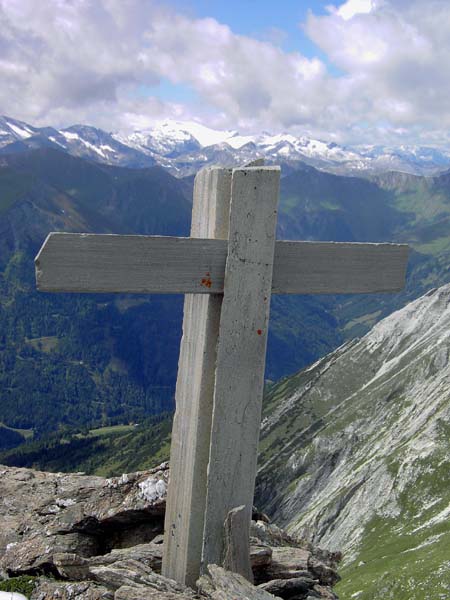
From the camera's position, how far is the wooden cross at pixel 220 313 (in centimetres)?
740

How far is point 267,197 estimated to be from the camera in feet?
25.4

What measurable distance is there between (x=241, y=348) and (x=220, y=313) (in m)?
0.56

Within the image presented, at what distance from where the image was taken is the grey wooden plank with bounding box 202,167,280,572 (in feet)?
25.1

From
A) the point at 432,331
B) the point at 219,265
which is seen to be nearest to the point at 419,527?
the point at 219,265

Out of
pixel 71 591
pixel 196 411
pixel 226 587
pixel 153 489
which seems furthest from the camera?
pixel 153 489

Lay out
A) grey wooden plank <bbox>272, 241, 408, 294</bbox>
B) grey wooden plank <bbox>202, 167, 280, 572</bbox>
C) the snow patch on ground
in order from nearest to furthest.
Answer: grey wooden plank <bbox>202, 167, 280, 572</bbox>
grey wooden plank <bbox>272, 241, 408, 294</bbox>
the snow patch on ground

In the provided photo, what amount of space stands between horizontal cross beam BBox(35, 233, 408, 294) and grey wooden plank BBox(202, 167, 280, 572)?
0.29 m

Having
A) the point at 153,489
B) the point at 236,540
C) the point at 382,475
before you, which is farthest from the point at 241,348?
the point at 382,475

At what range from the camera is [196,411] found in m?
7.99

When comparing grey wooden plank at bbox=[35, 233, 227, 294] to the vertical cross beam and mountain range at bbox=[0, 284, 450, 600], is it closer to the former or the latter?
the vertical cross beam

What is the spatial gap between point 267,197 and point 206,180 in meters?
1.01

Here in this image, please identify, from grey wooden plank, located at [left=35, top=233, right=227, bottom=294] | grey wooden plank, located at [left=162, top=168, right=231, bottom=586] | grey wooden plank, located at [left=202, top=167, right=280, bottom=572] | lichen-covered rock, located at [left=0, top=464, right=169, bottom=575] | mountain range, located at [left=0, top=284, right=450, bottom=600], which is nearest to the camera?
grey wooden plank, located at [left=35, top=233, right=227, bottom=294]

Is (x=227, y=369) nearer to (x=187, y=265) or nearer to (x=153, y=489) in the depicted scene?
(x=187, y=265)

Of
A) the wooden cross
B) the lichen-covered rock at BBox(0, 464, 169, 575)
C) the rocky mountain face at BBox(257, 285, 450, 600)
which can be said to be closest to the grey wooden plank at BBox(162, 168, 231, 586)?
the wooden cross
